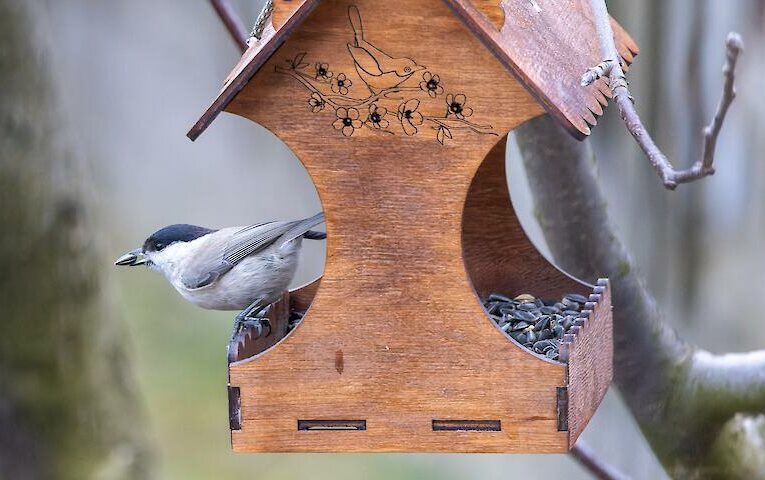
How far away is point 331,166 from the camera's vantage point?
6.01 feet

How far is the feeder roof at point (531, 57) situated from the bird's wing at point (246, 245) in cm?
41

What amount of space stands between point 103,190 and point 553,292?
2529 mm

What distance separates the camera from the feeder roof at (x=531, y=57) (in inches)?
67.1

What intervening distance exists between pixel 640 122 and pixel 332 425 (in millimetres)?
764

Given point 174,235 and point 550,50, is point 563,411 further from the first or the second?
point 174,235

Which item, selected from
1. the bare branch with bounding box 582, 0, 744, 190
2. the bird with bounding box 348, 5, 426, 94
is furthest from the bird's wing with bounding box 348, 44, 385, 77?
the bare branch with bounding box 582, 0, 744, 190

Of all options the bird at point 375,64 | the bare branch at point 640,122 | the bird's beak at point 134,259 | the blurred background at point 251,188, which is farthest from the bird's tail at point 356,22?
the blurred background at point 251,188

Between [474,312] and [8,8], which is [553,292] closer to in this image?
[474,312]

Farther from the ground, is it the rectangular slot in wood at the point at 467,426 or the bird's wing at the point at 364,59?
the bird's wing at the point at 364,59

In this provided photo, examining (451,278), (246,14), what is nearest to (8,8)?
(246,14)

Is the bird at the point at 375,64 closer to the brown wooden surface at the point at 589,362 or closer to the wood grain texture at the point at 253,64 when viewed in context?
the wood grain texture at the point at 253,64

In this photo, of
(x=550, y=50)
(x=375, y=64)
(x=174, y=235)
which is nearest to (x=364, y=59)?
(x=375, y=64)

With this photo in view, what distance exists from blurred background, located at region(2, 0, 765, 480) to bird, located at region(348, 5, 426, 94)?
1.52 meters

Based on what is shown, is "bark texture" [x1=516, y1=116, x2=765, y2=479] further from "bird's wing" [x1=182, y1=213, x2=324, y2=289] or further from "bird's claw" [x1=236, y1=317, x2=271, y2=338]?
"bird's claw" [x1=236, y1=317, x2=271, y2=338]
